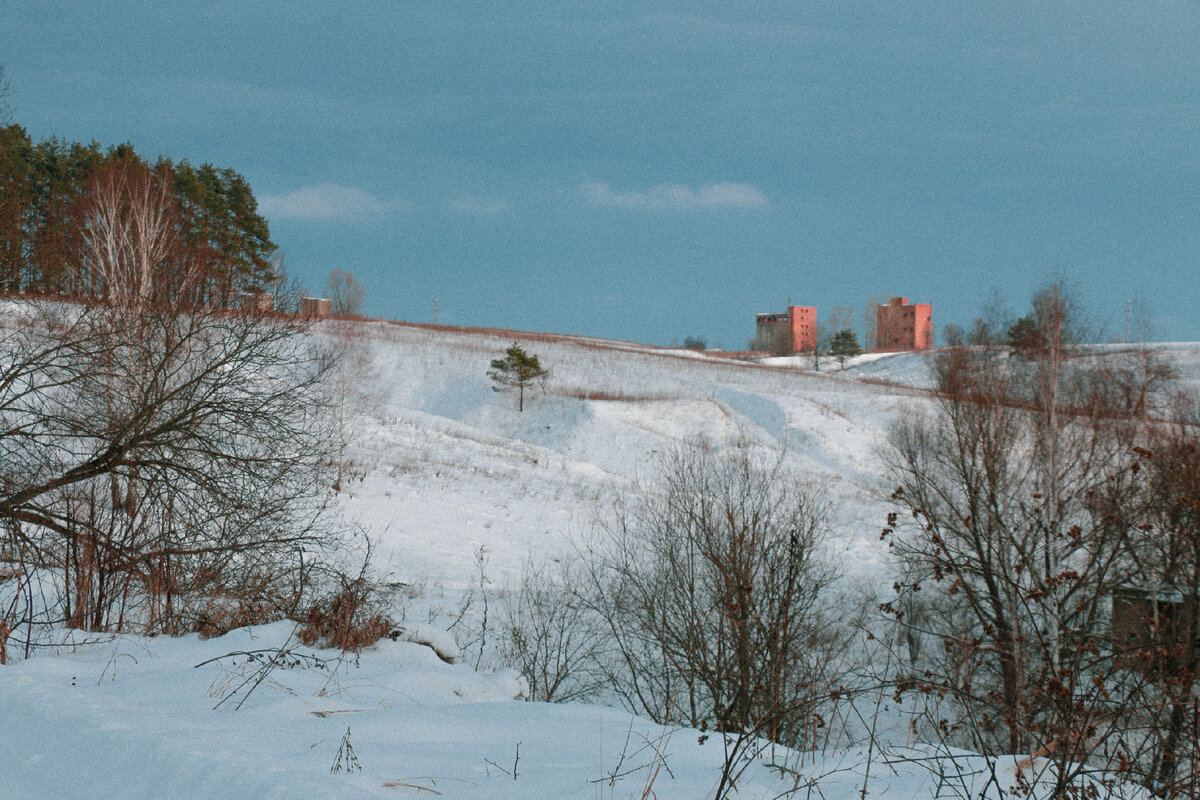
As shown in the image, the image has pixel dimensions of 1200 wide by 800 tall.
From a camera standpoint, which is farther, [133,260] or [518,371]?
[518,371]

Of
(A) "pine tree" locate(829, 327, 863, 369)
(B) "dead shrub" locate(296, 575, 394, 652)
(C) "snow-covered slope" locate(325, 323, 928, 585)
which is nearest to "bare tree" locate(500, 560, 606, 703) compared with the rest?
(C) "snow-covered slope" locate(325, 323, 928, 585)

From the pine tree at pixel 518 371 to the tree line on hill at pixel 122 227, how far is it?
A: 1242cm

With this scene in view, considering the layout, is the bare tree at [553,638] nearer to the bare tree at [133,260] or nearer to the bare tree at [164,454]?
the bare tree at [164,454]

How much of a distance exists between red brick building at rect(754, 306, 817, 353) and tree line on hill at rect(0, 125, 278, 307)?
57100mm

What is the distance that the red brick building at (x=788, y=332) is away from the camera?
91.3m

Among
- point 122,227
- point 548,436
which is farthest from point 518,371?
point 122,227

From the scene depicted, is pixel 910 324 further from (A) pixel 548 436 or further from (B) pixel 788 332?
(A) pixel 548 436

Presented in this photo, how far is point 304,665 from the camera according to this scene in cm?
538

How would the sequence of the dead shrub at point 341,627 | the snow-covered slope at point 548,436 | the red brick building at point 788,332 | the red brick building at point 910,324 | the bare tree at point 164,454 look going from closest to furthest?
1. the dead shrub at point 341,627
2. the bare tree at point 164,454
3. the snow-covered slope at point 548,436
4. the red brick building at point 788,332
5. the red brick building at point 910,324

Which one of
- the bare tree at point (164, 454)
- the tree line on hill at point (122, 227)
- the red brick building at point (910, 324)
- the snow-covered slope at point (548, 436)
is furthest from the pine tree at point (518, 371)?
the red brick building at point (910, 324)

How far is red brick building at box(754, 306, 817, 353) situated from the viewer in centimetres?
9132

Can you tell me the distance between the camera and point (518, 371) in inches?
1594

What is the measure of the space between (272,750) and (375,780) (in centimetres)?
58

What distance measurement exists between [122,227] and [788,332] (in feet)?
263
